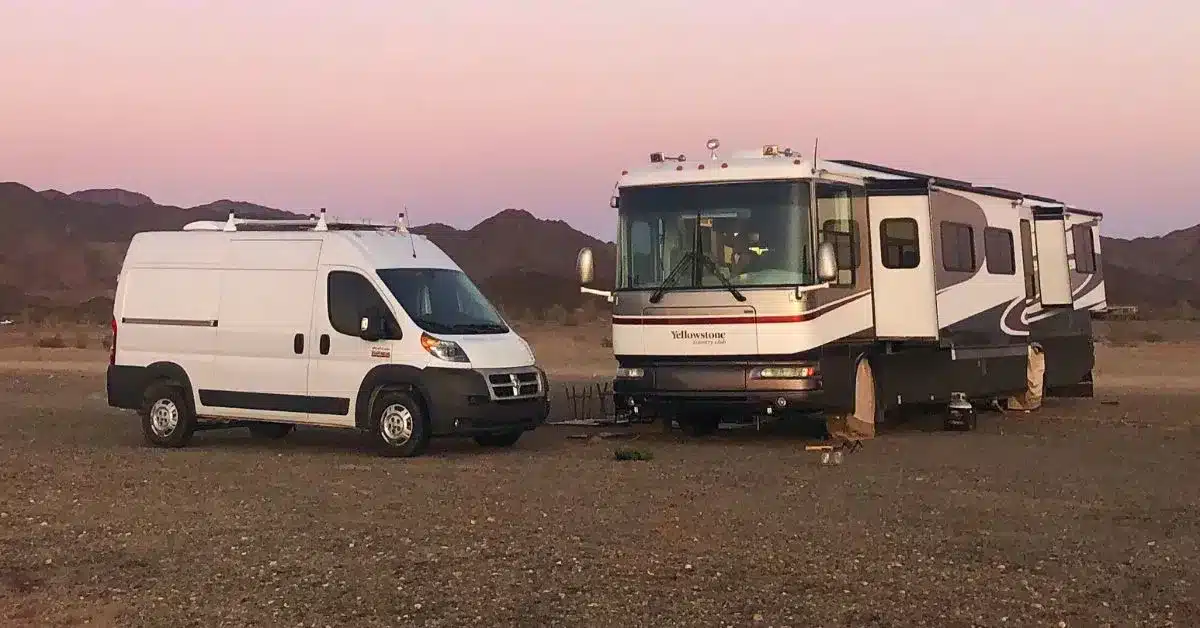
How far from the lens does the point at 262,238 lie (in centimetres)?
1556

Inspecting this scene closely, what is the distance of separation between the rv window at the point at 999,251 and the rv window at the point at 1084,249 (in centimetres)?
259

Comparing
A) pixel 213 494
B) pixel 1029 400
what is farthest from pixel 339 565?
pixel 1029 400

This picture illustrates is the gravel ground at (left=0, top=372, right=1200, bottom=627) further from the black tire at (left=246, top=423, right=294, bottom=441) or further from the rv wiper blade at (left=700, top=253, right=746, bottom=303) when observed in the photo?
the rv wiper blade at (left=700, top=253, right=746, bottom=303)

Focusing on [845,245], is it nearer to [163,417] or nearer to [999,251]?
[999,251]

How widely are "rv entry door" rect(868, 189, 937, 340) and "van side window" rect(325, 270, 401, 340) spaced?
226 inches

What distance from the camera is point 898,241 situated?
53.2 feet

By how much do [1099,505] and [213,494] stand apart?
23.7ft

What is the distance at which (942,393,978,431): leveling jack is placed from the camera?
18.0 metres

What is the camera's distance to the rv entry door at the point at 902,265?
16.1m

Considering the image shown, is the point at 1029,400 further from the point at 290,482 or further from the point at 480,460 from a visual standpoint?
the point at 290,482

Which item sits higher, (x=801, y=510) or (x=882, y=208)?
(x=882, y=208)

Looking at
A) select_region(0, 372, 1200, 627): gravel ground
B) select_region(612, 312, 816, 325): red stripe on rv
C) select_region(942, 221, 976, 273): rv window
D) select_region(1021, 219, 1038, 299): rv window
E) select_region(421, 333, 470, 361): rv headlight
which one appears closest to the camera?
select_region(0, 372, 1200, 627): gravel ground

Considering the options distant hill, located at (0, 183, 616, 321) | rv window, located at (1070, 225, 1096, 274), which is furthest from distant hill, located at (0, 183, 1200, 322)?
rv window, located at (1070, 225, 1096, 274)

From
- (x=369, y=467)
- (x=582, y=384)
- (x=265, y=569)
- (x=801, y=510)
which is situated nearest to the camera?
(x=265, y=569)
